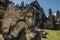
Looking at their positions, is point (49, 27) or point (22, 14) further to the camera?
point (49, 27)

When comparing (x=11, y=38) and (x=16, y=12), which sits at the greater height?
(x=16, y=12)

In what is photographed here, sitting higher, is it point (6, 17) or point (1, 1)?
point (1, 1)

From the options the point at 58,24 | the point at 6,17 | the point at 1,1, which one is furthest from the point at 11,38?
the point at 58,24

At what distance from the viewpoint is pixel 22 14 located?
378 inches

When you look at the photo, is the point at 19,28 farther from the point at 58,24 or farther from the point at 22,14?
the point at 58,24

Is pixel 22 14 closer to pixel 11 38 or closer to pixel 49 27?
pixel 11 38

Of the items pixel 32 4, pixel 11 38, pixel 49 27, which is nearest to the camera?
pixel 11 38

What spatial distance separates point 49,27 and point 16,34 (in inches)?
1017

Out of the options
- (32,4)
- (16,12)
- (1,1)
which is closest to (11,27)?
(16,12)

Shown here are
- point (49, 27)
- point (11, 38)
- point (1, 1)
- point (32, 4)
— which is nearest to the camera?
point (11, 38)

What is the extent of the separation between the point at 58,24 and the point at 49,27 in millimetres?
2762

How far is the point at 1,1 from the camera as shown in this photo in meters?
24.0

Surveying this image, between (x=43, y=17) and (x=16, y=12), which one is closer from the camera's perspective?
(x=16, y=12)

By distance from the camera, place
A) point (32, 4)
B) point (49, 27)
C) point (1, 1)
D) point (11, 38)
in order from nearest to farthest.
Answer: point (11, 38) < point (1, 1) < point (32, 4) < point (49, 27)
